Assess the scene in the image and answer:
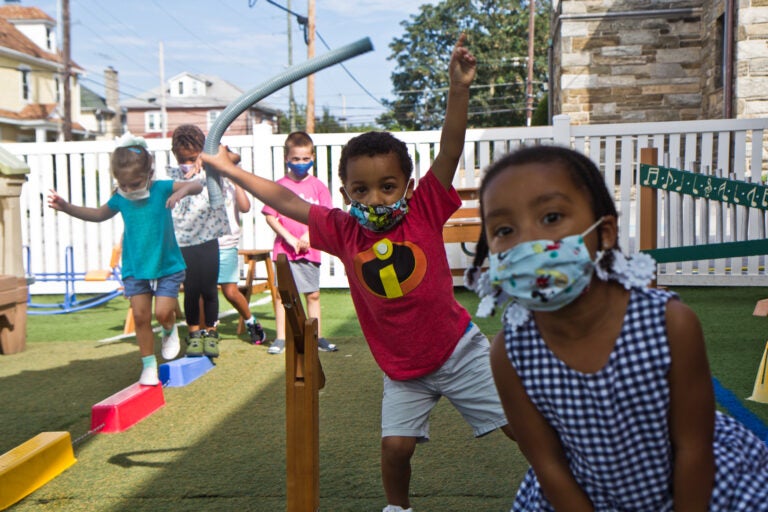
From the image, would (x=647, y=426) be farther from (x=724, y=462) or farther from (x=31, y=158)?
(x=31, y=158)

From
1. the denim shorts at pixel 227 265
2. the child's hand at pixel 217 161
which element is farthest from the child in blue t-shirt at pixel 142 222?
the child's hand at pixel 217 161

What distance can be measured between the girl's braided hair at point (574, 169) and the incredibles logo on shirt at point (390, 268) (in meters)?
1.14

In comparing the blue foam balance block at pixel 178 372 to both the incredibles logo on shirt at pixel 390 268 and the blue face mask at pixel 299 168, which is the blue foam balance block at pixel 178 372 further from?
the incredibles logo on shirt at pixel 390 268

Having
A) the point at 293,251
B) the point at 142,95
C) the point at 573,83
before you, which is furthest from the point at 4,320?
the point at 142,95

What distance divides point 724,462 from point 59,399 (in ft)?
15.6

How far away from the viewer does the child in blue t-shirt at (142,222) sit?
5.36m

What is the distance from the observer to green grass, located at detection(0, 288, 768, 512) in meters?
3.54

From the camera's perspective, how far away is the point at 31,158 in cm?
1164

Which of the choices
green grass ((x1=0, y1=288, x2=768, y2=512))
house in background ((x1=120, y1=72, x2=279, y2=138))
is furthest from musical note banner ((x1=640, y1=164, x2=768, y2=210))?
house in background ((x1=120, y1=72, x2=279, y2=138))

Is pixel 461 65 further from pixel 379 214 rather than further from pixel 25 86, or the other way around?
pixel 25 86

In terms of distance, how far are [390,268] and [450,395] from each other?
0.56 meters

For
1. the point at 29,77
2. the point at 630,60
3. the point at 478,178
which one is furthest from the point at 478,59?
the point at 478,178

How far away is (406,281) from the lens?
121 inches

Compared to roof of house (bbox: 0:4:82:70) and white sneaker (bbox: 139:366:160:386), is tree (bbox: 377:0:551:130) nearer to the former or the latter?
roof of house (bbox: 0:4:82:70)
